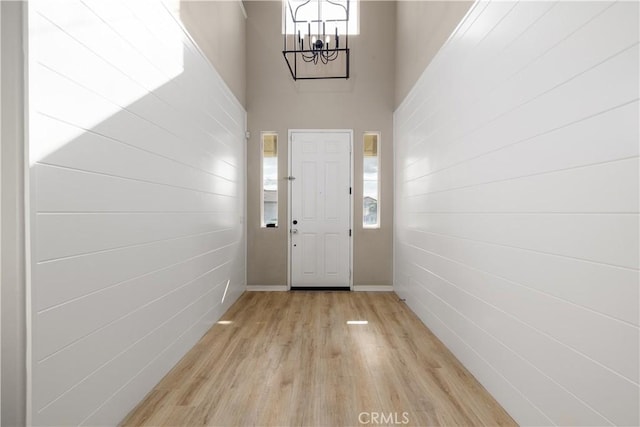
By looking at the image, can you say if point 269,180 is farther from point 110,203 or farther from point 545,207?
point 545,207

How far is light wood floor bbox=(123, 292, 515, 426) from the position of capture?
6.22ft

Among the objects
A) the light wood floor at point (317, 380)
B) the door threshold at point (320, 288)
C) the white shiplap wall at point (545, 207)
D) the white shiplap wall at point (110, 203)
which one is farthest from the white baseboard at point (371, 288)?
the white shiplap wall at point (110, 203)

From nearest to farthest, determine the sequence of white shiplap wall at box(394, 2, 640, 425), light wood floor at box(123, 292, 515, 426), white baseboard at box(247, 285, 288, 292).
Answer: white shiplap wall at box(394, 2, 640, 425), light wood floor at box(123, 292, 515, 426), white baseboard at box(247, 285, 288, 292)

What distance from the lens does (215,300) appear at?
352cm

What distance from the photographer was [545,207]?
161cm

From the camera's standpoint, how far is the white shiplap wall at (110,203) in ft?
4.33

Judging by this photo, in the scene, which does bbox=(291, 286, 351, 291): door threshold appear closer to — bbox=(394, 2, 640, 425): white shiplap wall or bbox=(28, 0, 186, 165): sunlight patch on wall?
bbox=(394, 2, 640, 425): white shiplap wall

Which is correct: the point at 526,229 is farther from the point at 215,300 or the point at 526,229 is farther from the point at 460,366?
the point at 215,300

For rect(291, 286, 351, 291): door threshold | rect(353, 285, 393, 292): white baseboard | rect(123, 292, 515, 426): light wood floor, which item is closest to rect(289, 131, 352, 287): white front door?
rect(291, 286, 351, 291): door threshold

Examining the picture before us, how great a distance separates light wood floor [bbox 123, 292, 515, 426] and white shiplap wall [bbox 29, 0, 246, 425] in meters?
0.24

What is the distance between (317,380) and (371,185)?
10.8ft

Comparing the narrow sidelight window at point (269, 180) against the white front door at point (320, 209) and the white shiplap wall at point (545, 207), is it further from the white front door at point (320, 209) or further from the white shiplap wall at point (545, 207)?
the white shiplap wall at point (545, 207)

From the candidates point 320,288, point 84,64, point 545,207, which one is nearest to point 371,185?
point 320,288

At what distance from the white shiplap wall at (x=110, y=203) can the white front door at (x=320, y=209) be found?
214 cm
